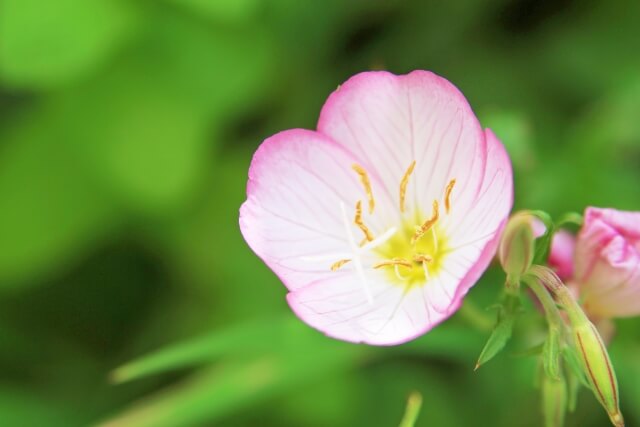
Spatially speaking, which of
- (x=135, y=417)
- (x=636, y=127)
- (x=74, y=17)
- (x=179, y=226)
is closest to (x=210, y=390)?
(x=135, y=417)

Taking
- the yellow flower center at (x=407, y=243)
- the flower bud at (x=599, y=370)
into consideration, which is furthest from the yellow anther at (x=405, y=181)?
the flower bud at (x=599, y=370)

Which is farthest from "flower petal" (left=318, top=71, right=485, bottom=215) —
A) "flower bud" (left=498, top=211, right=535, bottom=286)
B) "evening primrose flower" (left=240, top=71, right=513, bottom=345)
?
"flower bud" (left=498, top=211, right=535, bottom=286)

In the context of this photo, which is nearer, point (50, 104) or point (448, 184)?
point (448, 184)

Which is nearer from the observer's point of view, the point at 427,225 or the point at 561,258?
the point at 427,225

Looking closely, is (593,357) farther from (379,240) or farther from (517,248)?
(379,240)

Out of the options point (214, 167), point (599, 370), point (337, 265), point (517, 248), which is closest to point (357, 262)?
point (337, 265)

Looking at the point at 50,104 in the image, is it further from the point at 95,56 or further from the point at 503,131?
the point at 503,131
